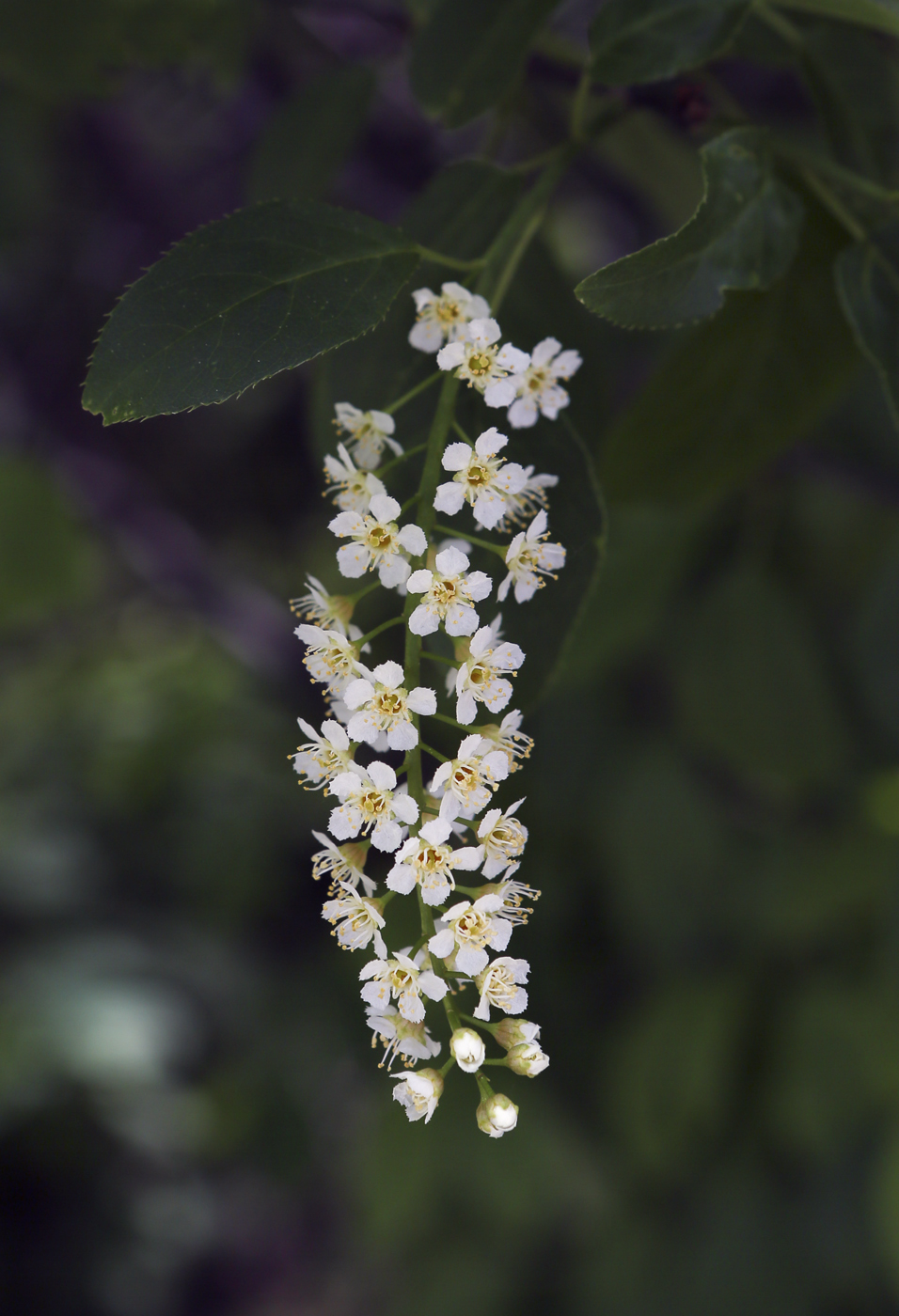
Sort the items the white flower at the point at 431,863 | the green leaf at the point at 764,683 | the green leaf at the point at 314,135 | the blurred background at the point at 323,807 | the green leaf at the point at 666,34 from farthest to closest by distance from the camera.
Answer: the green leaf at the point at 764,683, the blurred background at the point at 323,807, the green leaf at the point at 314,135, the green leaf at the point at 666,34, the white flower at the point at 431,863

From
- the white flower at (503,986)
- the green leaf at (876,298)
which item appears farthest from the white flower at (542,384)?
the white flower at (503,986)

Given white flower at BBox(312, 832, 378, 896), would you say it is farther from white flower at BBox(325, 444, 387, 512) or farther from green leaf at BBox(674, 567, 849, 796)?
green leaf at BBox(674, 567, 849, 796)

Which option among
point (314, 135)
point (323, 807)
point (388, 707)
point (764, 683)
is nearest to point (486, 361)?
point (388, 707)

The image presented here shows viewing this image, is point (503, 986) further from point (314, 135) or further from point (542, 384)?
point (314, 135)

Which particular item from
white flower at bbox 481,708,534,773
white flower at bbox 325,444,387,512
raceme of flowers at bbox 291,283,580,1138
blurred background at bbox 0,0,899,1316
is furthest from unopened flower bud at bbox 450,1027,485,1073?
blurred background at bbox 0,0,899,1316

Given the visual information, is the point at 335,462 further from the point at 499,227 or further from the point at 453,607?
the point at 499,227

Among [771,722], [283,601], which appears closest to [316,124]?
[771,722]

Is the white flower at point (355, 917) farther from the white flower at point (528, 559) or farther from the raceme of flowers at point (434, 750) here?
the white flower at point (528, 559)
